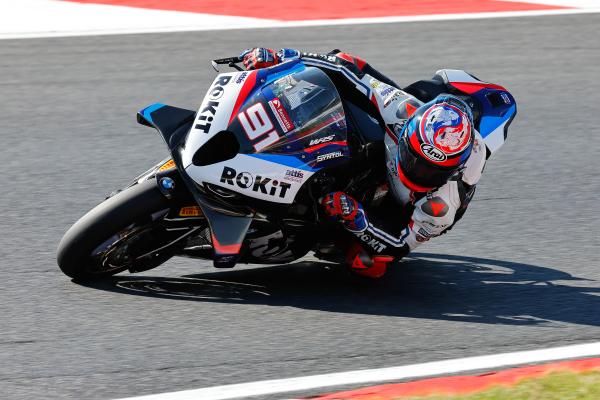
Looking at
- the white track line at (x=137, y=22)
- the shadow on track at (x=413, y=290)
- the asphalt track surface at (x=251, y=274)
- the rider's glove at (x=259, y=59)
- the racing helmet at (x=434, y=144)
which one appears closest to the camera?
the asphalt track surface at (x=251, y=274)

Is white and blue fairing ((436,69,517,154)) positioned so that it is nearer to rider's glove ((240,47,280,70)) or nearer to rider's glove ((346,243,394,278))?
rider's glove ((346,243,394,278))

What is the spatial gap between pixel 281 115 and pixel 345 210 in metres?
0.60

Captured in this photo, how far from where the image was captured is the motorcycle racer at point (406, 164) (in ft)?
19.4

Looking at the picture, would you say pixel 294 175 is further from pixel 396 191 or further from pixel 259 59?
pixel 259 59

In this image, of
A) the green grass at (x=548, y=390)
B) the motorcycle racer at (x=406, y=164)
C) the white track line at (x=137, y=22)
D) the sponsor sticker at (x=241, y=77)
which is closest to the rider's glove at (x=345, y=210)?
the motorcycle racer at (x=406, y=164)

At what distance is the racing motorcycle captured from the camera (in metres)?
5.95

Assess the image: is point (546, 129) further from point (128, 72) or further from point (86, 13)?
point (86, 13)

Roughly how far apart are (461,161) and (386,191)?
24.2 inches

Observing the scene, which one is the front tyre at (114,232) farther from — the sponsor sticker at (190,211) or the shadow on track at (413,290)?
the shadow on track at (413,290)

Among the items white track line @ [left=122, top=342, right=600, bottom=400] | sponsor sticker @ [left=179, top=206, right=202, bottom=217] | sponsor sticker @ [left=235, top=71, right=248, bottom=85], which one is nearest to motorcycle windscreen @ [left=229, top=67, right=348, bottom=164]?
sponsor sticker @ [left=235, top=71, right=248, bottom=85]

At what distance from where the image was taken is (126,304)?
19.9ft

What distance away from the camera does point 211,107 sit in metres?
6.12

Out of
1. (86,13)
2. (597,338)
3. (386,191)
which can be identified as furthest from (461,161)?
(86,13)

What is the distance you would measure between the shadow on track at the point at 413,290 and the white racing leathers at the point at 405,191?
31cm
